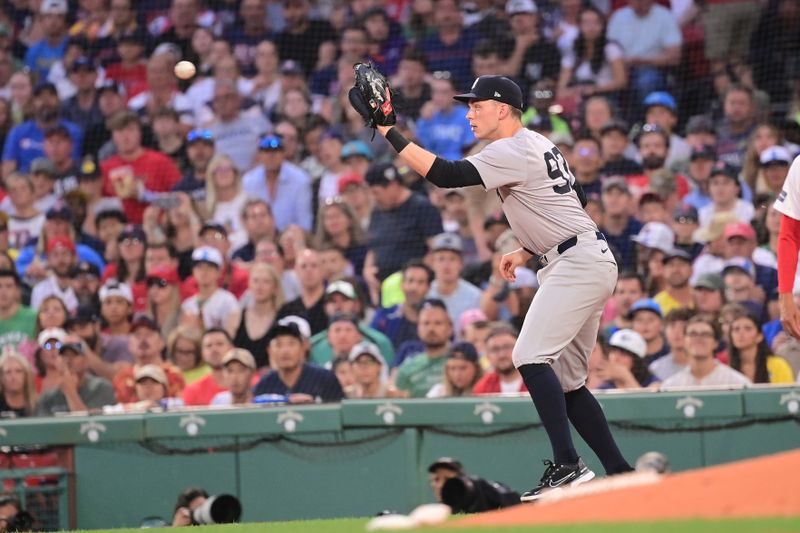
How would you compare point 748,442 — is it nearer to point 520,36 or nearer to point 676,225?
point 676,225

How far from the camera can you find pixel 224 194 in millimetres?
11352

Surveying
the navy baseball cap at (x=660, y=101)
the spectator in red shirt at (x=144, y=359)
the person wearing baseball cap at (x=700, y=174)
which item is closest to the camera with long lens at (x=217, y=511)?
the spectator in red shirt at (x=144, y=359)

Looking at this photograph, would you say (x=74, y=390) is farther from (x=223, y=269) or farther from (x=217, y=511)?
(x=217, y=511)

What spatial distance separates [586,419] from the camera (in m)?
5.47

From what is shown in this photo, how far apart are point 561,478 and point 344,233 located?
5498 mm

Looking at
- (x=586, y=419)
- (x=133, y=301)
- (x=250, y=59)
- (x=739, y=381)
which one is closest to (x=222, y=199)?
(x=133, y=301)

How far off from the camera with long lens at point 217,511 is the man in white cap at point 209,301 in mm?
2908

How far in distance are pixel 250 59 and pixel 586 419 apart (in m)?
8.97

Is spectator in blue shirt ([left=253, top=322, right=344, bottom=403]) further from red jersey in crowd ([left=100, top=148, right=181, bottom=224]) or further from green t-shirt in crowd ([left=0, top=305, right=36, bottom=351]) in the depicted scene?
red jersey in crowd ([left=100, top=148, right=181, bottom=224])

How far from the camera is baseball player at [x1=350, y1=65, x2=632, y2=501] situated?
5.20 m

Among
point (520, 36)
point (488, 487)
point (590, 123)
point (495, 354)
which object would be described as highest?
point (520, 36)

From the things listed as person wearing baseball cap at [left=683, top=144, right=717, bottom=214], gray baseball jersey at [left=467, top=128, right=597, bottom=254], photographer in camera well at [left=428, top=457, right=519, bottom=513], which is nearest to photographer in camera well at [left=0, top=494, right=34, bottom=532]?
photographer in camera well at [left=428, top=457, right=519, bottom=513]

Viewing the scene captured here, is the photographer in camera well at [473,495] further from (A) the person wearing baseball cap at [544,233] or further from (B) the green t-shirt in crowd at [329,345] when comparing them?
(B) the green t-shirt in crowd at [329,345]

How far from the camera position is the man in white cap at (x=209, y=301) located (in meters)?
9.87
